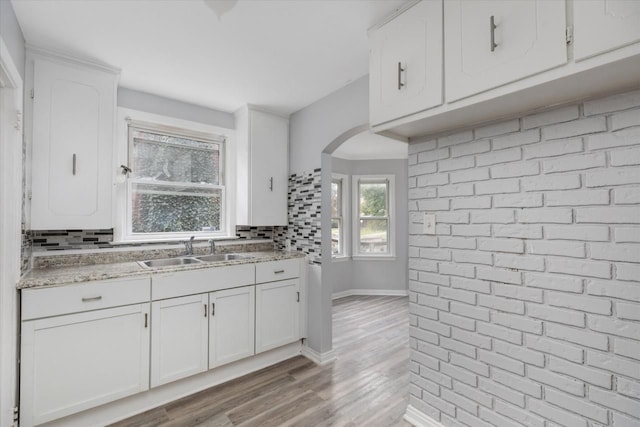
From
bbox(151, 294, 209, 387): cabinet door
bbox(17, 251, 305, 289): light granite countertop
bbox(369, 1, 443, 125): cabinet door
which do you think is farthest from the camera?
bbox(151, 294, 209, 387): cabinet door

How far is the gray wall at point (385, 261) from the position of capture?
5.07 meters

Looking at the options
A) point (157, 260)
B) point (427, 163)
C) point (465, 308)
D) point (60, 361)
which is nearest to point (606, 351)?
point (465, 308)

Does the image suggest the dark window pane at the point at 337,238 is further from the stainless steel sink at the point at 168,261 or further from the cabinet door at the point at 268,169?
the stainless steel sink at the point at 168,261

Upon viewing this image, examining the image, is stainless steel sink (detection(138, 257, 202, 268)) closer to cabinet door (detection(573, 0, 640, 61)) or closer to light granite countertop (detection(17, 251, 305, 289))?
light granite countertop (detection(17, 251, 305, 289))

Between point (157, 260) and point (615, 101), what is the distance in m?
3.11

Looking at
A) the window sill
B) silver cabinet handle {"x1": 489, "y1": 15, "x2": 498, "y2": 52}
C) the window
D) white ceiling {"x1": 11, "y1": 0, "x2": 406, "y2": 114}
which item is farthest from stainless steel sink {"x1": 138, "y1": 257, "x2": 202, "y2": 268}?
the window sill

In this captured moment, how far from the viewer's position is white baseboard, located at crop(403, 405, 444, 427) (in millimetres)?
1795

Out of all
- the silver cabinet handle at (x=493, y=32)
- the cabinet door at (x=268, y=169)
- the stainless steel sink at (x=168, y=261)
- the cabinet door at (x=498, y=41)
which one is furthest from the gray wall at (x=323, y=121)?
the stainless steel sink at (x=168, y=261)

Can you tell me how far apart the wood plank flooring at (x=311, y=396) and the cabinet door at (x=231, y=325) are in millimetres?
228

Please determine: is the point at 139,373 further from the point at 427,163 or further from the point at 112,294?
the point at 427,163

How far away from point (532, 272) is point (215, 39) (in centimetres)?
225

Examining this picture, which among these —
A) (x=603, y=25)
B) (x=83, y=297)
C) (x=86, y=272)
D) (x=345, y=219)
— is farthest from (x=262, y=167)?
(x=603, y=25)

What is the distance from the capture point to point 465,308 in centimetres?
166

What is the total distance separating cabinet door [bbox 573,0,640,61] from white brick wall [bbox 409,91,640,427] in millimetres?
363
